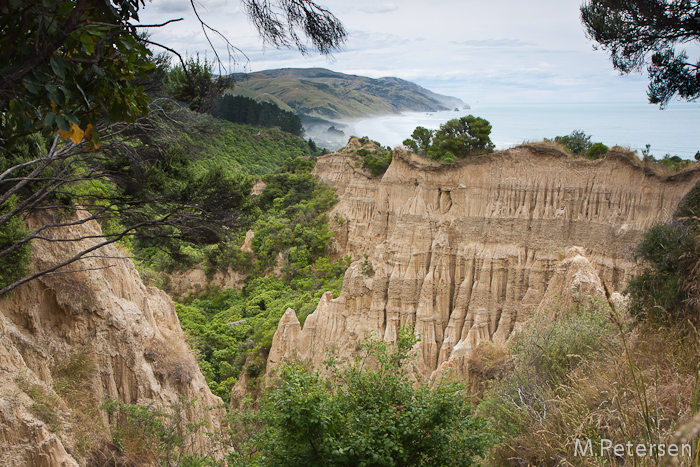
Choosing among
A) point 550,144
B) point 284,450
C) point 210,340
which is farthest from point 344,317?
point 284,450

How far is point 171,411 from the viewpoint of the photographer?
11859 mm

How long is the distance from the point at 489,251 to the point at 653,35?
9.02m

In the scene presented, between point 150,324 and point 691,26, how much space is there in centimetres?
1666

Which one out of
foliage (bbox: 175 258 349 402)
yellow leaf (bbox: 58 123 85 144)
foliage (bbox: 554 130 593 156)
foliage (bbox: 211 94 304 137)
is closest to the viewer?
yellow leaf (bbox: 58 123 85 144)

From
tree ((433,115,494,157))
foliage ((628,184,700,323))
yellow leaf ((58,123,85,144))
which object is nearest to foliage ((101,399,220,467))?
yellow leaf ((58,123,85,144))

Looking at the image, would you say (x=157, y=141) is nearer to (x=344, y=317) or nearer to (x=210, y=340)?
(x=344, y=317)

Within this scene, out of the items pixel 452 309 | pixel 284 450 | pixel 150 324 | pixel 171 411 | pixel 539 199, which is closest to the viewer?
pixel 284 450

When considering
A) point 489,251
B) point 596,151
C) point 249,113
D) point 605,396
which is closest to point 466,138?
point 596,151

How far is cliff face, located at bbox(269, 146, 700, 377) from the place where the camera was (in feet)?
49.3

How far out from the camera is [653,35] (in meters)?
11.7

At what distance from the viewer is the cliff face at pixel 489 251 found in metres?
15.0

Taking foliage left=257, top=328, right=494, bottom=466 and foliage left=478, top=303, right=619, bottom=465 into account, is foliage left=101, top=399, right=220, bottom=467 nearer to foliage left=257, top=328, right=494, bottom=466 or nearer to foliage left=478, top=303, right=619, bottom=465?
foliage left=257, top=328, right=494, bottom=466

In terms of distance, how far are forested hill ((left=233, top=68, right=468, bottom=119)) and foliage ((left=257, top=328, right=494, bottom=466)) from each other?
12106cm

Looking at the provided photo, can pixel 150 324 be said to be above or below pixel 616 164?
below
